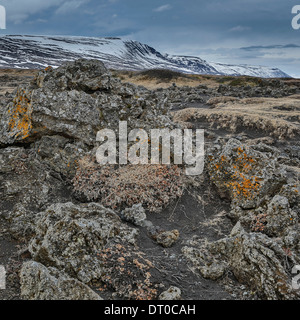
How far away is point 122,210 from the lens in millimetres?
7691

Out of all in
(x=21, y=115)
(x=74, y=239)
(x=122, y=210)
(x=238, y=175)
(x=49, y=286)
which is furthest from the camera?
(x=21, y=115)

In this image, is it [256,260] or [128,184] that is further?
[128,184]

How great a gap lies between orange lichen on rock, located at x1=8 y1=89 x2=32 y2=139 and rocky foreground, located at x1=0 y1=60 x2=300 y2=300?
0.05m

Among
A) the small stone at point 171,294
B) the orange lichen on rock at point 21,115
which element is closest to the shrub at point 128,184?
the orange lichen on rock at point 21,115

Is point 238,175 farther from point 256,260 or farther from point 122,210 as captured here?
point 122,210

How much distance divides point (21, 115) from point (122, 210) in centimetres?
511

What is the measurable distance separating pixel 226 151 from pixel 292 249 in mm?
3827

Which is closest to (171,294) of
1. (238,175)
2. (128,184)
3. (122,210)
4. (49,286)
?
(49,286)

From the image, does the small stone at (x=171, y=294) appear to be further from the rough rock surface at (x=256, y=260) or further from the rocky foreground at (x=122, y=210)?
the rough rock surface at (x=256, y=260)

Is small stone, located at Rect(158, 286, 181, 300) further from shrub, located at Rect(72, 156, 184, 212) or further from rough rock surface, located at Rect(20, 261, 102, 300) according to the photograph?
shrub, located at Rect(72, 156, 184, 212)

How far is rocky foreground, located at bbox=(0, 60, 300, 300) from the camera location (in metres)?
5.17

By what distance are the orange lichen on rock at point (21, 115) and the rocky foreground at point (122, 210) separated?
0.05m

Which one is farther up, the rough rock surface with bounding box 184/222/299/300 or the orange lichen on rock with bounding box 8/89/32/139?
the orange lichen on rock with bounding box 8/89/32/139

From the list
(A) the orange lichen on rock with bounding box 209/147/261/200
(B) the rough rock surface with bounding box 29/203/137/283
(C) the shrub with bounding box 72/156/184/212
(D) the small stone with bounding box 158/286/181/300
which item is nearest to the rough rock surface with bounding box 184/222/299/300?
(D) the small stone with bounding box 158/286/181/300
